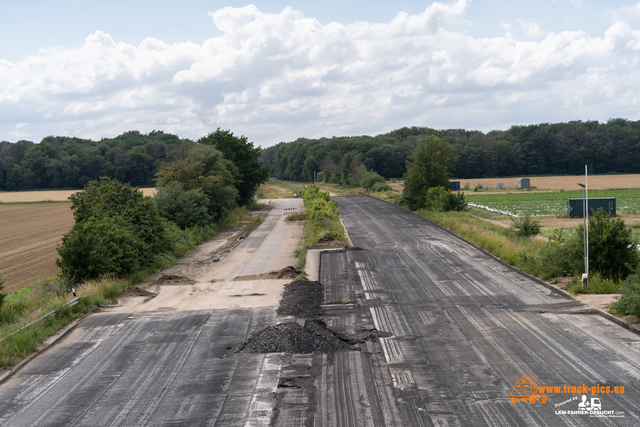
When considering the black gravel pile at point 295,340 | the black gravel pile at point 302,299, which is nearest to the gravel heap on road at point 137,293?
the black gravel pile at point 302,299

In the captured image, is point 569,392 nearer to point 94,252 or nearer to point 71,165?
point 94,252

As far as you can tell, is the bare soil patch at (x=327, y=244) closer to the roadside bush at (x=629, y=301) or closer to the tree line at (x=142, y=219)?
the tree line at (x=142, y=219)

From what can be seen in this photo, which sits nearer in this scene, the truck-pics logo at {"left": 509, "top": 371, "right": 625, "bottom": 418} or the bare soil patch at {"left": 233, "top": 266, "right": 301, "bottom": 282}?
the truck-pics logo at {"left": 509, "top": 371, "right": 625, "bottom": 418}

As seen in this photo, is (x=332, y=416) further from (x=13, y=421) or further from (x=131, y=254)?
(x=131, y=254)

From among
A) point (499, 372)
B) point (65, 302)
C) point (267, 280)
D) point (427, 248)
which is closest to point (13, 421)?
point (65, 302)

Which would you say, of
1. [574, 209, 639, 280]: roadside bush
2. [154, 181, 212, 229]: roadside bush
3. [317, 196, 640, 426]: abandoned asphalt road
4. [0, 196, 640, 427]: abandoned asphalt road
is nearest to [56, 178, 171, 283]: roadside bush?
[0, 196, 640, 427]: abandoned asphalt road

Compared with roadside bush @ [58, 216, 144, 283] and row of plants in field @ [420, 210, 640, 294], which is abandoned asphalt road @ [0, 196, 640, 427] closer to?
row of plants in field @ [420, 210, 640, 294]
